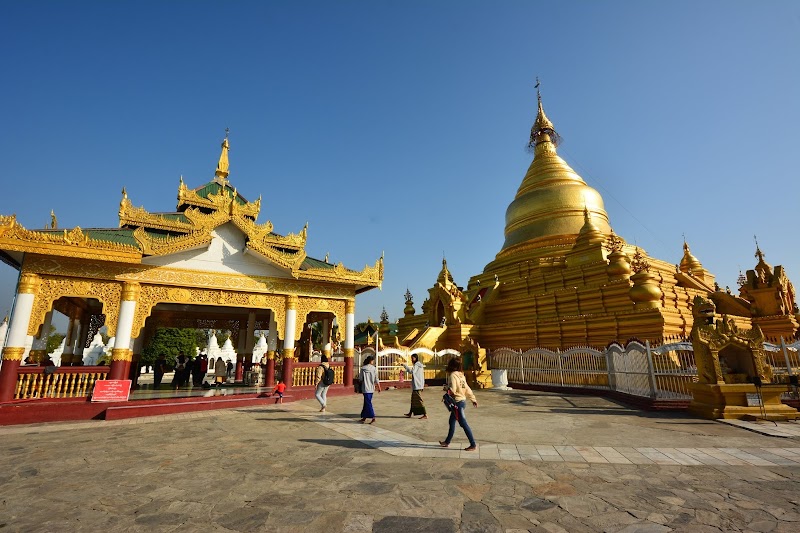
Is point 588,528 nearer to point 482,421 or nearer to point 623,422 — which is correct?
point 482,421

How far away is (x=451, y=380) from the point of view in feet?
21.9

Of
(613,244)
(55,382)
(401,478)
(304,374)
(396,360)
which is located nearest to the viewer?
(401,478)

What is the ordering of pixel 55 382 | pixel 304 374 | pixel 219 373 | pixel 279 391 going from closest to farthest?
pixel 55 382, pixel 279 391, pixel 304 374, pixel 219 373

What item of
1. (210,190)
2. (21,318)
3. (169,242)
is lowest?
(21,318)

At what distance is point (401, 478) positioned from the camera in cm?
503

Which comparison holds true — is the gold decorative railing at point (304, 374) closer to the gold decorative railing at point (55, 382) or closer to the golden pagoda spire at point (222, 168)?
the gold decorative railing at point (55, 382)

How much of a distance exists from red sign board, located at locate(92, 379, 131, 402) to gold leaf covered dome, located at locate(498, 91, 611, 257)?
83.0 ft

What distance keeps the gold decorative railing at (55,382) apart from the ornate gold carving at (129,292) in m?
2.06

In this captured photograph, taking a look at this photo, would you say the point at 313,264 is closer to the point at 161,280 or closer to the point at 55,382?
the point at 161,280

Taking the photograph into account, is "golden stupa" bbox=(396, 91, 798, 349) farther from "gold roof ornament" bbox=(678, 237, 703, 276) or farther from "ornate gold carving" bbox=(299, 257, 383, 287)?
"ornate gold carving" bbox=(299, 257, 383, 287)

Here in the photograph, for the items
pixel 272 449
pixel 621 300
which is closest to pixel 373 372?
pixel 272 449

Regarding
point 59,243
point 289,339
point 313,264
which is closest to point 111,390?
point 59,243

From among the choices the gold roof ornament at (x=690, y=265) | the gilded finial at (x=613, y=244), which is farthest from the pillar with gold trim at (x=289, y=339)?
the gold roof ornament at (x=690, y=265)

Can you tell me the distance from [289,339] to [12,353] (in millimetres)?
7278
